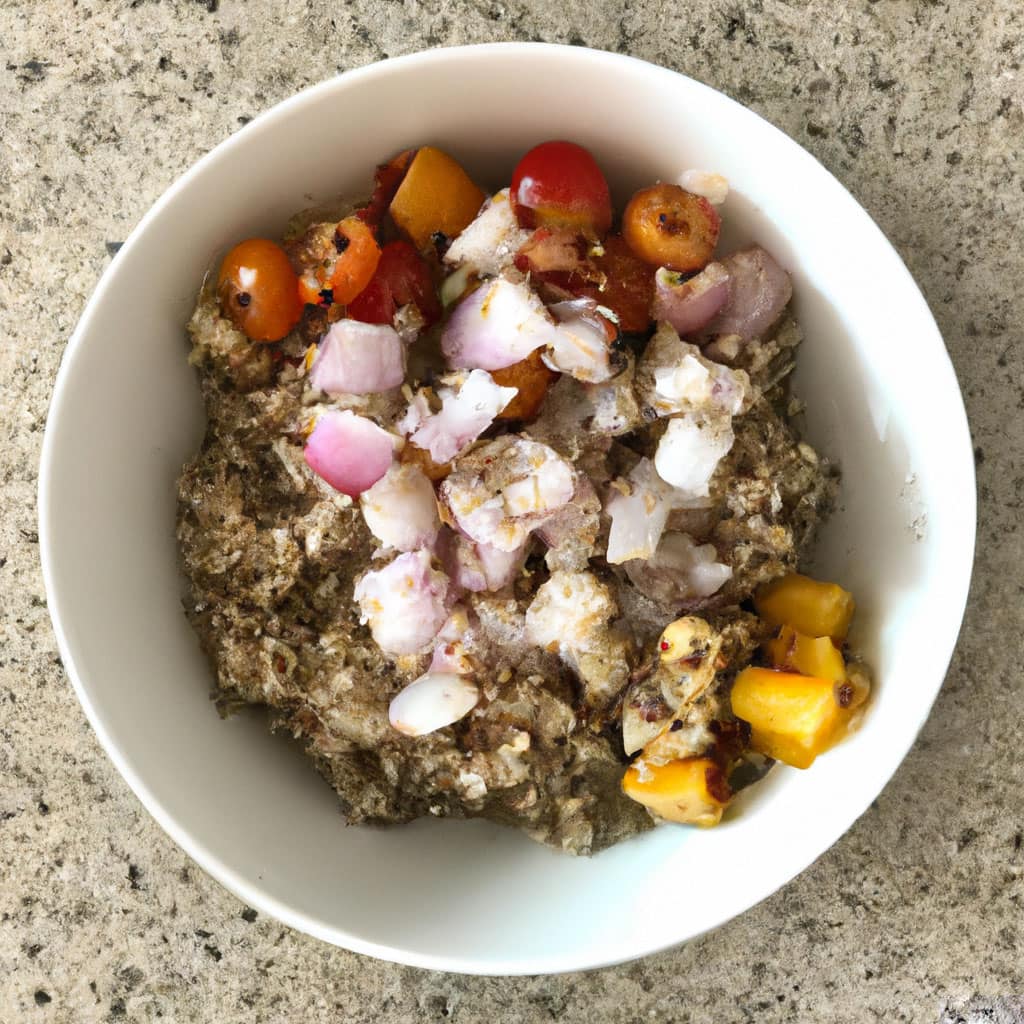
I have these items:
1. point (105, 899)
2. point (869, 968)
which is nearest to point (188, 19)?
point (105, 899)

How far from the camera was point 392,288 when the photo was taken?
101cm

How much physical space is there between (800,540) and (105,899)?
0.92 meters

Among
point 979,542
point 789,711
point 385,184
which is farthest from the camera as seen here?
point 979,542

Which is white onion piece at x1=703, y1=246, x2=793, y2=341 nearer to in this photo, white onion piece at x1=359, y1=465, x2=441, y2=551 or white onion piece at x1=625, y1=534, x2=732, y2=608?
white onion piece at x1=625, y1=534, x2=732, y2=608

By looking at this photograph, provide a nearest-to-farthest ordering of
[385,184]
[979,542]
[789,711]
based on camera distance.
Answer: [789,711] → [385,184] → [979,542]

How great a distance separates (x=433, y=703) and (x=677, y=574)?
0.88ft

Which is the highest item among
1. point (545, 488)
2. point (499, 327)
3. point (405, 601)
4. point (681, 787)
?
point (499, 327)

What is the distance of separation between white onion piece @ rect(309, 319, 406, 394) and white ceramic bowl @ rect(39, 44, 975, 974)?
0.52ft

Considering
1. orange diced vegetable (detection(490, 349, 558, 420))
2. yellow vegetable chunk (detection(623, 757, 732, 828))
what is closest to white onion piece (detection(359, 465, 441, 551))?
orange diced vegetable (detection(490, 349, 558, 420))

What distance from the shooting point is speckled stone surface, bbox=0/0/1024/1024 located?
46.3 inches

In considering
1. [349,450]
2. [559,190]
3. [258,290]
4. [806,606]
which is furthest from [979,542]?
[258,290]

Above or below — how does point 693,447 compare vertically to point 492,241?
below

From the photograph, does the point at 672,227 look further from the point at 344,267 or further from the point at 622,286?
the point at 344,267

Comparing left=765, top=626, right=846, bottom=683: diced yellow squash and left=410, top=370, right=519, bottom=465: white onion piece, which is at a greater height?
left=410, top=370, right=519, bottom=465: white onion piece
